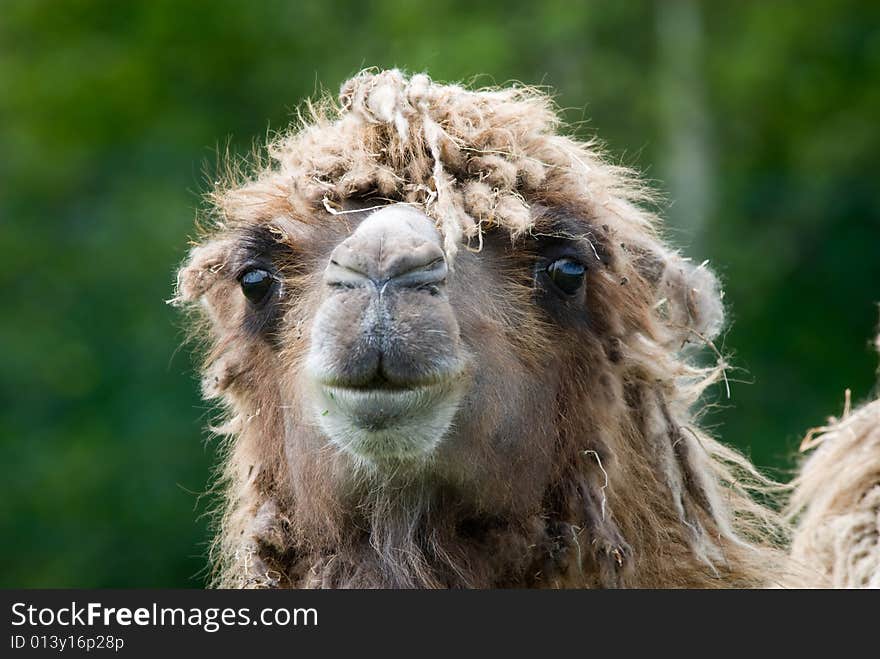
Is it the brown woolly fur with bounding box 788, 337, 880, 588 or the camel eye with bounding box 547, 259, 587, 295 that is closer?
the camel eye with bounding box 547, 259, 587, 295

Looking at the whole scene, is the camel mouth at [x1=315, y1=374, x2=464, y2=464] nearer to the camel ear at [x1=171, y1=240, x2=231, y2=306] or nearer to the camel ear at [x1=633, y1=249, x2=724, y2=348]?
the camel ear at [x1=171, y1=240, x2=231, y2=306]

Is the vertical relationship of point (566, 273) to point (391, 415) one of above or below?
above

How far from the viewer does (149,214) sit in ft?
54.3

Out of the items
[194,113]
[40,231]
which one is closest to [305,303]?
[40,231]

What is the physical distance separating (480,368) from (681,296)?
1.18m

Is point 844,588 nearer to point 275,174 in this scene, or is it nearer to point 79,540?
point 275,174

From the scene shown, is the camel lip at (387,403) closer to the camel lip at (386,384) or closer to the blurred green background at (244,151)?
the camel lip at (386,384)

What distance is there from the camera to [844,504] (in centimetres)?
549

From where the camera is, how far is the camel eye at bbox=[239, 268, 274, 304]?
15.8 ft

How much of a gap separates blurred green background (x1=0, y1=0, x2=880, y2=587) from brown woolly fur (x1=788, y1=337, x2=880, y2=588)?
344 inches

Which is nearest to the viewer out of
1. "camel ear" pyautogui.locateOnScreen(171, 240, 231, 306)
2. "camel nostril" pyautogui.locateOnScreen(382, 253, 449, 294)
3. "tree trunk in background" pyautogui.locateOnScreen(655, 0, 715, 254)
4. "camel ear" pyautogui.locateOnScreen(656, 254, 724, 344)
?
"camel nostril" pyautogui.locateOnScreen(382, 253, 449, 294)

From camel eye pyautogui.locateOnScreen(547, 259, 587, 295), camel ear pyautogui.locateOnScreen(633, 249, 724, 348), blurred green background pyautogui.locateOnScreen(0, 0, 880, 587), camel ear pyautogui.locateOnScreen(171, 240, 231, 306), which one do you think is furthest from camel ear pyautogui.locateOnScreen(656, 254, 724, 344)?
blurred green background pyautogui.locateOnScreen(0, 0, 880, 587)

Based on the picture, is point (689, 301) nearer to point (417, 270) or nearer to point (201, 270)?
point (417, 270)

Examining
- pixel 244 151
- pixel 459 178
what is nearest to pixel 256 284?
pixel 459 178
